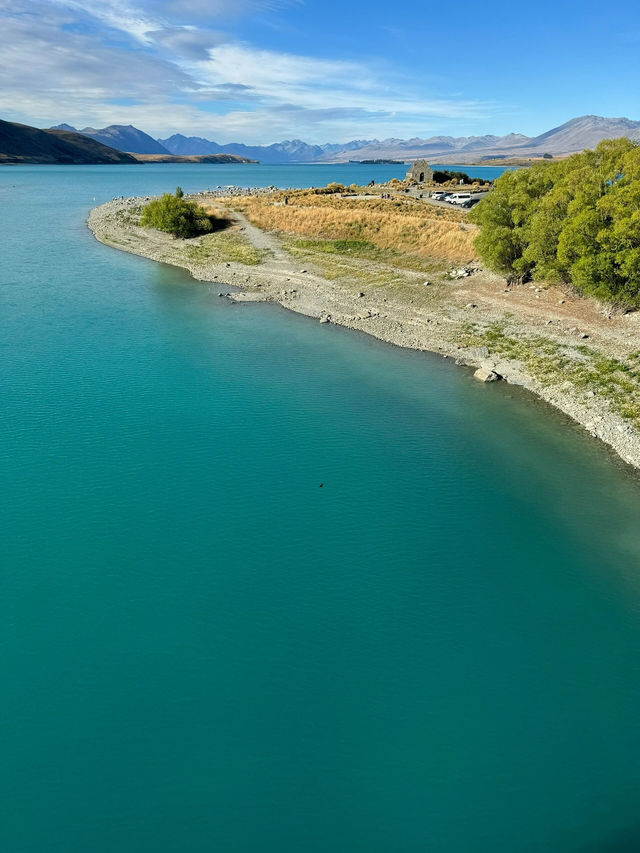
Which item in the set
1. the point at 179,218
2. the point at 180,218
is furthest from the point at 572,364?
the point at 179,218

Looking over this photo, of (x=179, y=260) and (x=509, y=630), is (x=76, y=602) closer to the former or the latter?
(x=509, y=630)

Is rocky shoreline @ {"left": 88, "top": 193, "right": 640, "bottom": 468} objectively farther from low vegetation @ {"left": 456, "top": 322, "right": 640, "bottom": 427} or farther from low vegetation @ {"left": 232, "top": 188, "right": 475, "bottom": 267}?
low vegetation @ {"left": 232, "top": 188, "right": 475, "bottom": 267}

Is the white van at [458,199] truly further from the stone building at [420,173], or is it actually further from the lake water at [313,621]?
the lake water at [313,621]

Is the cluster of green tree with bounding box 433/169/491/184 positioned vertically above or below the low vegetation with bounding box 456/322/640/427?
above

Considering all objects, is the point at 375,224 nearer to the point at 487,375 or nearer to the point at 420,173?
the point at 487,375

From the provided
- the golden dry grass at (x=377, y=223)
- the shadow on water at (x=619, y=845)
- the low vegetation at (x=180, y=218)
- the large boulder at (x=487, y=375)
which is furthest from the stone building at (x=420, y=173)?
the shadow on water at (x=619, y=845)

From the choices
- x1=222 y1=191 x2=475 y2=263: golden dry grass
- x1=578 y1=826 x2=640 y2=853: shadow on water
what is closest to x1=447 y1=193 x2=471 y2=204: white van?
x1=222 y1=191 x2=475 y2=263: golden dry grass

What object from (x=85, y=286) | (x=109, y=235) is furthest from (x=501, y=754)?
(x=109, y=235)
